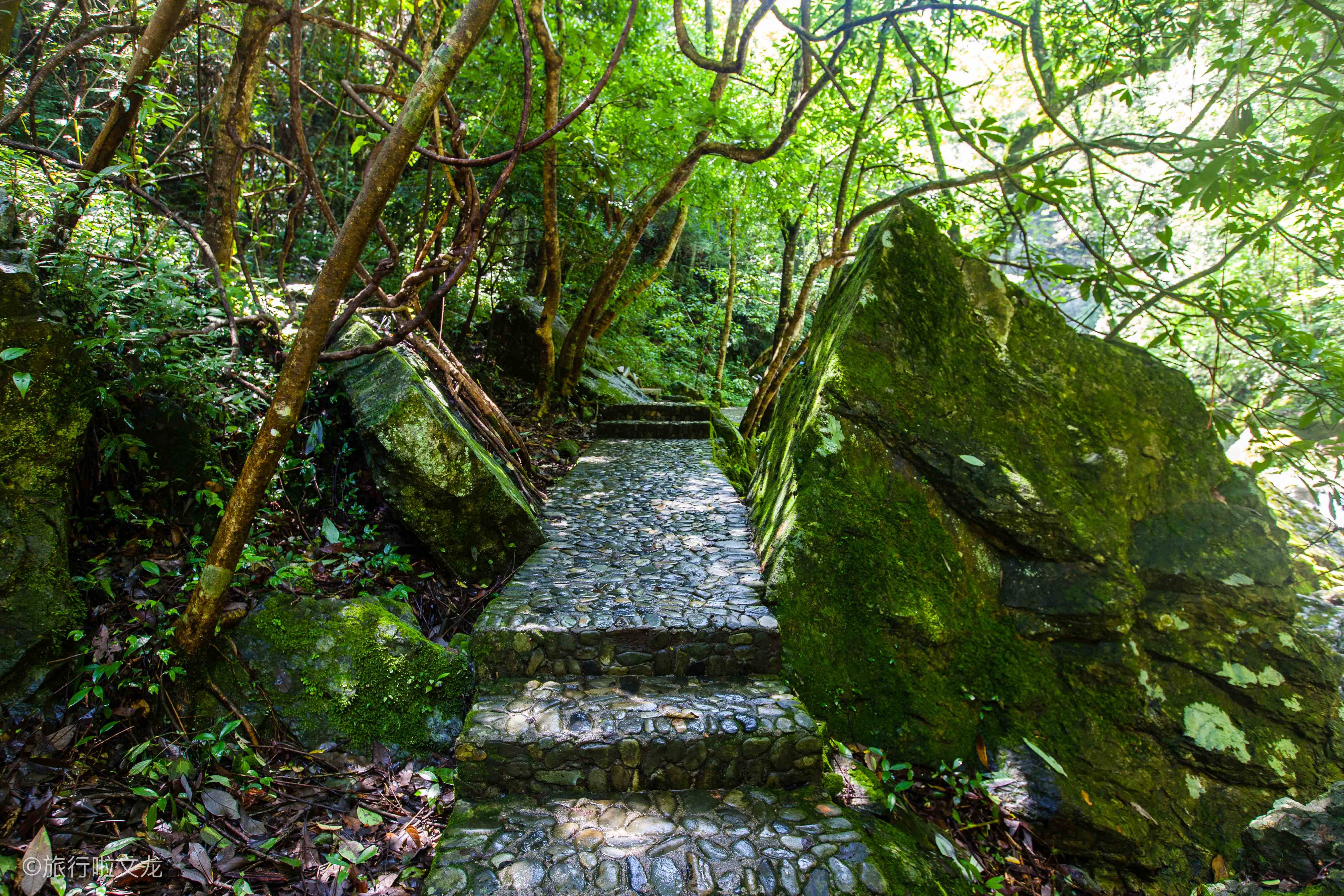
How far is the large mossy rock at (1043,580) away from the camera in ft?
10.6

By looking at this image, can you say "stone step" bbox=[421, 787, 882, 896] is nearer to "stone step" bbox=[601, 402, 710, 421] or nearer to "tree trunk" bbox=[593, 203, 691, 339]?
"stone step" bbox=[601, 402, 710, 421]

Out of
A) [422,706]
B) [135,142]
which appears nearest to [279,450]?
[422,706]

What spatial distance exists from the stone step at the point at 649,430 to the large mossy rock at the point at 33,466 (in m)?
6.26

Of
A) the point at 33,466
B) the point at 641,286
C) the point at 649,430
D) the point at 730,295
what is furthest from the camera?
the point at 730,295

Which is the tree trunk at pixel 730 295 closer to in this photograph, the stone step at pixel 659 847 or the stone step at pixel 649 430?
the stone step at pixel 649 430

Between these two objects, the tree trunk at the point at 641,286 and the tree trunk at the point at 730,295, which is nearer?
the tree trunk at the point at 641,286

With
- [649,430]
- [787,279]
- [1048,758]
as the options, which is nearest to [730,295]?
[787,279]

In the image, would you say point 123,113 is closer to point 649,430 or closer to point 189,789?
point 189,789

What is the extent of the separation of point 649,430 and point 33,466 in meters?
6.64

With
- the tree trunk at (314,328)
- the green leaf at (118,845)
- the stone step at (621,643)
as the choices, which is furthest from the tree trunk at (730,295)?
the green leaf at (118,845)

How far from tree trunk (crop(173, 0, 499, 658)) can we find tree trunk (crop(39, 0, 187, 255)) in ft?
5.07

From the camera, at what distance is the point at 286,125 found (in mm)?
7293

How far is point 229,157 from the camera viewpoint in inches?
158

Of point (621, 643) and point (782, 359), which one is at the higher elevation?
point (782, 359)
